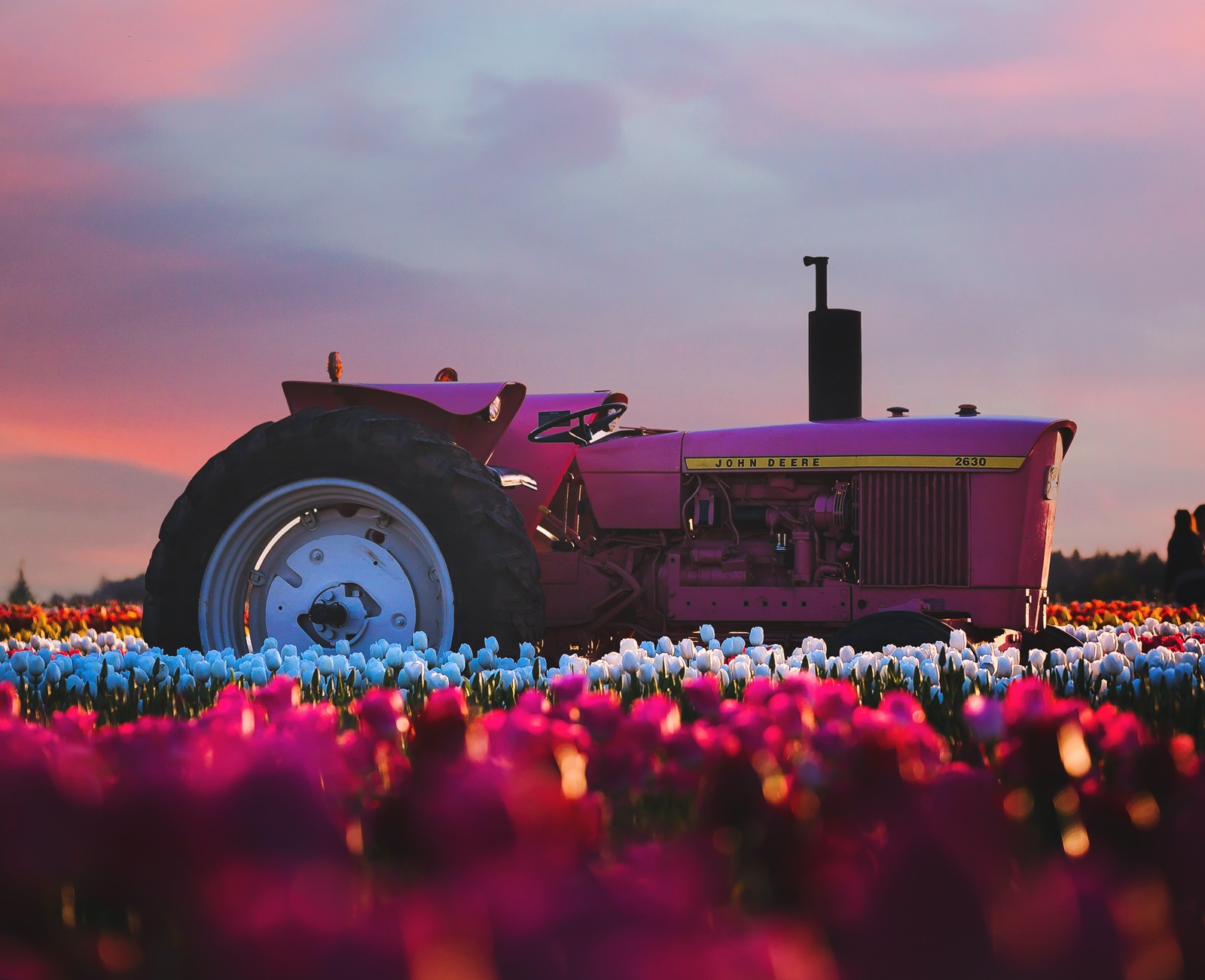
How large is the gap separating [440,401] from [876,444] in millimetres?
2053

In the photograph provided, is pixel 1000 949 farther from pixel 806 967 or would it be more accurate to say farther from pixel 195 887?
pixel 195 887

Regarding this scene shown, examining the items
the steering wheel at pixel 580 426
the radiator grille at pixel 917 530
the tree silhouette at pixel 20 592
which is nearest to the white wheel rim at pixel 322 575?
the steering wheel at pixel 580 426

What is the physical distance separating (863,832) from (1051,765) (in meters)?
0.49

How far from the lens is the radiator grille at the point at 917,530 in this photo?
549 cm

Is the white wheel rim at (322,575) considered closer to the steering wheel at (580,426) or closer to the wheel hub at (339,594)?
the wheel hub at (339,594)

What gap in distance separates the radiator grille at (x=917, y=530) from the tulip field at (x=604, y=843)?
9.36 feet

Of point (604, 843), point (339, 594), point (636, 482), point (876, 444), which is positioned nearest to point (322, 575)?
point (339, 594)

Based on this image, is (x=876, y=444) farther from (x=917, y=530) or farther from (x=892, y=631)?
(x=892, y=631)

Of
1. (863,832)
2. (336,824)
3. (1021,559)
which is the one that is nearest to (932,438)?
(1021,559)

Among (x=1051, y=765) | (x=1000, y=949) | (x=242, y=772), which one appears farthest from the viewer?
(x=1051, y=765)

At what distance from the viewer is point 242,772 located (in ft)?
4.42

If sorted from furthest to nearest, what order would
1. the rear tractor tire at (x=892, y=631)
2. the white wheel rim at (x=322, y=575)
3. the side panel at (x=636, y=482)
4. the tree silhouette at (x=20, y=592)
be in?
the tree silhouette at (x=20, y=592) → the side panel at (x=636, y=482) → the rear tractor tire at (x=892, y=631) → the white wheel rim at (x=322, y=575)

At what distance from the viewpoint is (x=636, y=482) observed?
5.77 metres

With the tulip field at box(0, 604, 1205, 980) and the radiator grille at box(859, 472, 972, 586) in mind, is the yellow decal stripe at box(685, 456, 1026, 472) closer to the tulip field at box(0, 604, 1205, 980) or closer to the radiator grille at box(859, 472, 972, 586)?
the radiator grille at box(859, 472, 972, 586)
